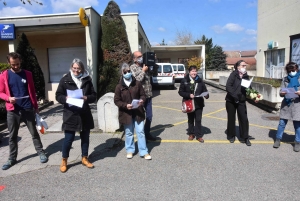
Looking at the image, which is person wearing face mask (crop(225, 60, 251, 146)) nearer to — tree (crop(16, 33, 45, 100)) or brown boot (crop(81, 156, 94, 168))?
brown boot (crop(81, 156, 94, 168))

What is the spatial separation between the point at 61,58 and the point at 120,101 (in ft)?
28.7

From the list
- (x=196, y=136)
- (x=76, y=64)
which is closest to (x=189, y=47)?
(x=196, y=136)

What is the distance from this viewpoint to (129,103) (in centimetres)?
473

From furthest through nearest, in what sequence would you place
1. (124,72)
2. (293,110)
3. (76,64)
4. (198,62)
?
(198,62) < (293,110) < (124,72) < (76,64)

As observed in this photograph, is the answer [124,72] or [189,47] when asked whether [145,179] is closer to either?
[124,72]

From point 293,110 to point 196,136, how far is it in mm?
2126

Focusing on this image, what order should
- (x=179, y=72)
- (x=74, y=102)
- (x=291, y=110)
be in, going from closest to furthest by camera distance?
1. (x=74, y=102)
2. (x=291, y=110)
3. (x=179, y=72)

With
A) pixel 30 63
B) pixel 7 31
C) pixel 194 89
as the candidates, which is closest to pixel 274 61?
pixel 194 89

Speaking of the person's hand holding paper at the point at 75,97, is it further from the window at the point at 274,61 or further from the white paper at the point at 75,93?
the window at the point at 274,61

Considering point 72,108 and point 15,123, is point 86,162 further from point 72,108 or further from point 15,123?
point 15,123

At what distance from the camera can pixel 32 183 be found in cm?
399

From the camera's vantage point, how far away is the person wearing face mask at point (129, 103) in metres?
4.73

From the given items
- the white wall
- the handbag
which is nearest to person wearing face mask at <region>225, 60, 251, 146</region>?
the handbag

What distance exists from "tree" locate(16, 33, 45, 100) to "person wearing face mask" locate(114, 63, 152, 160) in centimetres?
615
